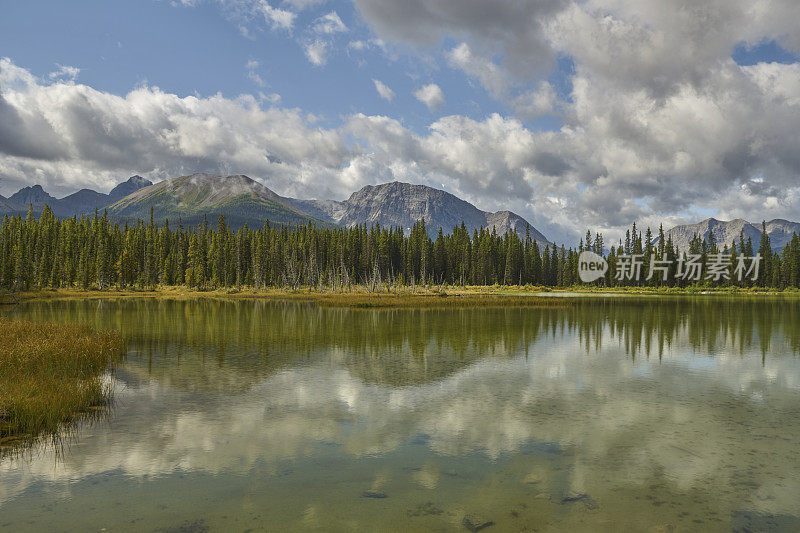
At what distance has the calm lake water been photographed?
9.08 m

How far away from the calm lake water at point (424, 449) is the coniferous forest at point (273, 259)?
8881 cm

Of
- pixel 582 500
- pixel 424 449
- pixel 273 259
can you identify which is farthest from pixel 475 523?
pixel 273 259

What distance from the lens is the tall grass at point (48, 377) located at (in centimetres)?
1399

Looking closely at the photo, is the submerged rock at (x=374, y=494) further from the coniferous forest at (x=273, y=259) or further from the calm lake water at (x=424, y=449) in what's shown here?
the coniferous forest at (x=273, y=259)

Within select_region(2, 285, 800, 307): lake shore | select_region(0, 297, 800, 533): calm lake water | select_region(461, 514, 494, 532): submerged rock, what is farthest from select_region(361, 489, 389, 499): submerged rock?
select_region(2, 285, 800, 307): lake shore

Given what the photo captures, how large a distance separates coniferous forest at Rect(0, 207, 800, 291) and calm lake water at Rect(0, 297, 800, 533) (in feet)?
291

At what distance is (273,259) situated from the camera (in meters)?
141

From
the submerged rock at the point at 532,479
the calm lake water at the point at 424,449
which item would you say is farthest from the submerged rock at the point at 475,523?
the submerged rock at the point at 532,479

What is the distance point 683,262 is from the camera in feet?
560

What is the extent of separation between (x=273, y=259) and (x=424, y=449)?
440 ft

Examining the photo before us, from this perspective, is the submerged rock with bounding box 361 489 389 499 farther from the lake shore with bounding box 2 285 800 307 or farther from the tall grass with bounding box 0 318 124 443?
the lake shore with bounding box 2 285 800 307

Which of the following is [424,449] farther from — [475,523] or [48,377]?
[48,377]

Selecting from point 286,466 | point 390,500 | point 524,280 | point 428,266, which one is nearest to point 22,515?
point 286,466

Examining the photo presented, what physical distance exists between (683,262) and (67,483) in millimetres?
194924
